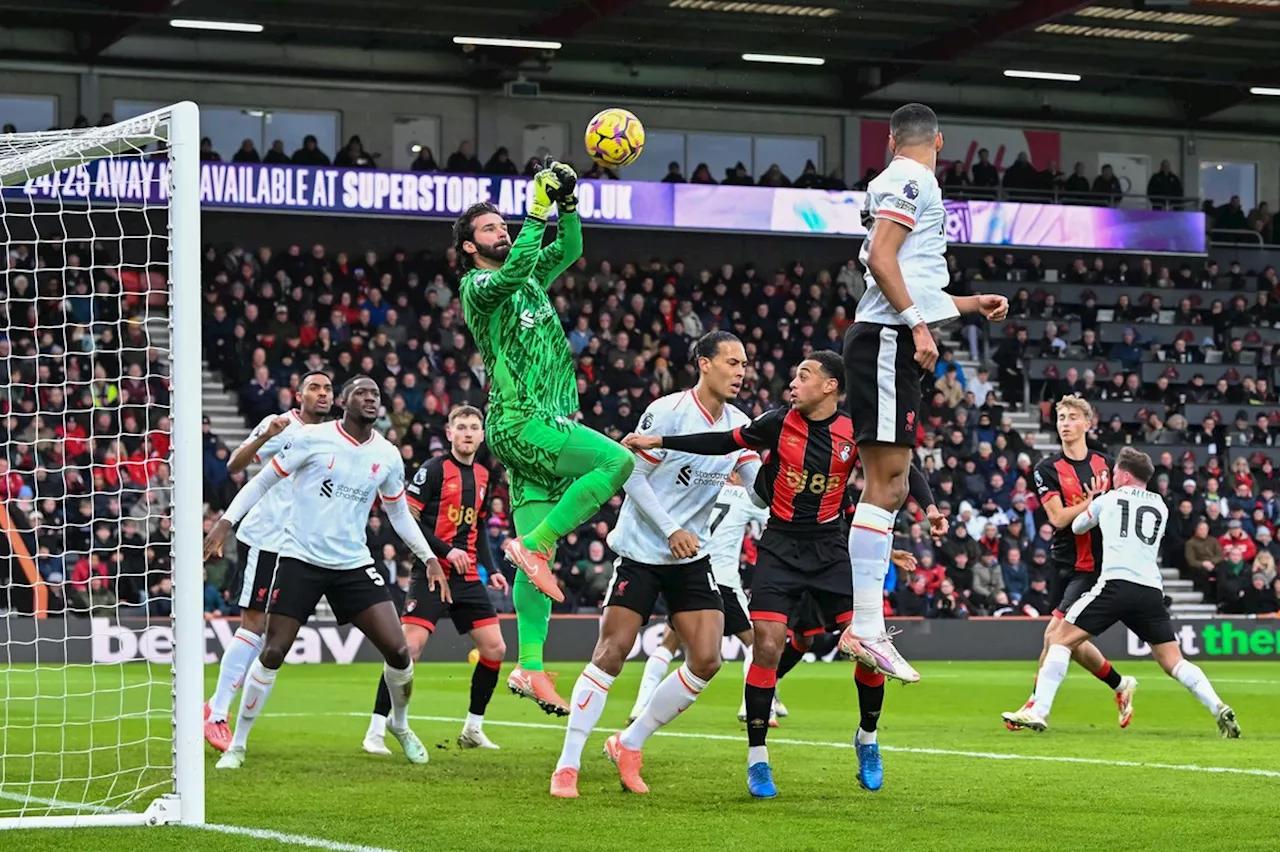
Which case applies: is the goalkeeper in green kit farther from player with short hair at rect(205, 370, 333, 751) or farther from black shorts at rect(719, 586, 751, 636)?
black shorts at rect(719, 586, 751, 636)

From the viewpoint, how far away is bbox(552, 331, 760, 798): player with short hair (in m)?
8.96

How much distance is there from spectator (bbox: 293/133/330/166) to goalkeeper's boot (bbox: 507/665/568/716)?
2213 centimetres

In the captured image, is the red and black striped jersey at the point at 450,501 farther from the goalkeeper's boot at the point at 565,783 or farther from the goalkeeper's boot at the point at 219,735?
the goalkeeper's boot at the point at 565,783

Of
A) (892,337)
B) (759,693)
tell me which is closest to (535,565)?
(759,693)

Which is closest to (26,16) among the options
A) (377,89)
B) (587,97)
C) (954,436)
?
(377,89)

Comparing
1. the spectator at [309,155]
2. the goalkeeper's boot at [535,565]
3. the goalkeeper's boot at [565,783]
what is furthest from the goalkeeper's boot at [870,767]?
the spectator at [309,155]

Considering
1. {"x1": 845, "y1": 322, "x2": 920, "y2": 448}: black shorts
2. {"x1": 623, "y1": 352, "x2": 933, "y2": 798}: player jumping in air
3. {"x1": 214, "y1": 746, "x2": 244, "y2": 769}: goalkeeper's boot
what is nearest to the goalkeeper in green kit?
{"x1": 623, "y1": 352, "x2": 933, "y2": 798}: player jumping in air

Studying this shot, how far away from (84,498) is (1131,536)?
32.4 feet

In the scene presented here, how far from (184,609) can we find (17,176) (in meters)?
2.68

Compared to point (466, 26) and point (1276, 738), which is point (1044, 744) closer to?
point (1276, 738)

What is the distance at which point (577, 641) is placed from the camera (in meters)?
23.0

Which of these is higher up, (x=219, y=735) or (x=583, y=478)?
(x=583, y=478)

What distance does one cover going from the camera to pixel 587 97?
35.3m

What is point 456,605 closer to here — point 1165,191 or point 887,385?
point 887,385
